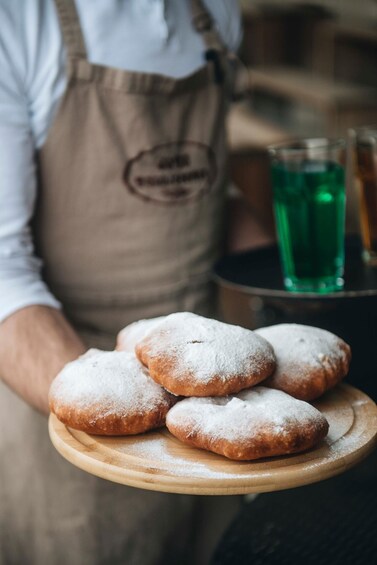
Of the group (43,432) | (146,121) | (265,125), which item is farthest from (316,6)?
(43,432)

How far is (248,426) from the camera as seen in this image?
797 mm

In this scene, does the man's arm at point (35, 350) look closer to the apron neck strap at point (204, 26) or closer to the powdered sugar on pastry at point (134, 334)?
the powdered sugar on pastry at point (134, 334)

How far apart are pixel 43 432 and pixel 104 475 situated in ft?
2.60

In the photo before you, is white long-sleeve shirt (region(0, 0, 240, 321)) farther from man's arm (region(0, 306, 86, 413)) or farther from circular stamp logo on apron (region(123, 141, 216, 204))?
circular stamp logo on apron (region(123, 141, 216, 204))

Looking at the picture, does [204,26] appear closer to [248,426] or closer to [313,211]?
[313,211]

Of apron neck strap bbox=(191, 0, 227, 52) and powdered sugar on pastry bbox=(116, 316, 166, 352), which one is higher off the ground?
apron neck strap bbox=(191, 0, 227, 52)

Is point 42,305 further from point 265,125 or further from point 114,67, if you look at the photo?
point 265,125

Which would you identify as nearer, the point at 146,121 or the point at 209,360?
the point at 209,360

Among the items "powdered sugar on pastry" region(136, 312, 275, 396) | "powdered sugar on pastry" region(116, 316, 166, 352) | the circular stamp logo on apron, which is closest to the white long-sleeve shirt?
the circular stamp logo on apron

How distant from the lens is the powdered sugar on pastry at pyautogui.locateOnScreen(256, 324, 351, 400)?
90 cm

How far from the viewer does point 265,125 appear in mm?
4082

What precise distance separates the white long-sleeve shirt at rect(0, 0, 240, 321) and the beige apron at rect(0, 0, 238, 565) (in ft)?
0.10

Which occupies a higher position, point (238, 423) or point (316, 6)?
point (316, 6)

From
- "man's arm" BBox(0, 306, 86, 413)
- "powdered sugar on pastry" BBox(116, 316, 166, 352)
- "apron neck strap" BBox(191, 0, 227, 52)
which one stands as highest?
"apron neck strap" BBox(191, 0, 227, 52)
